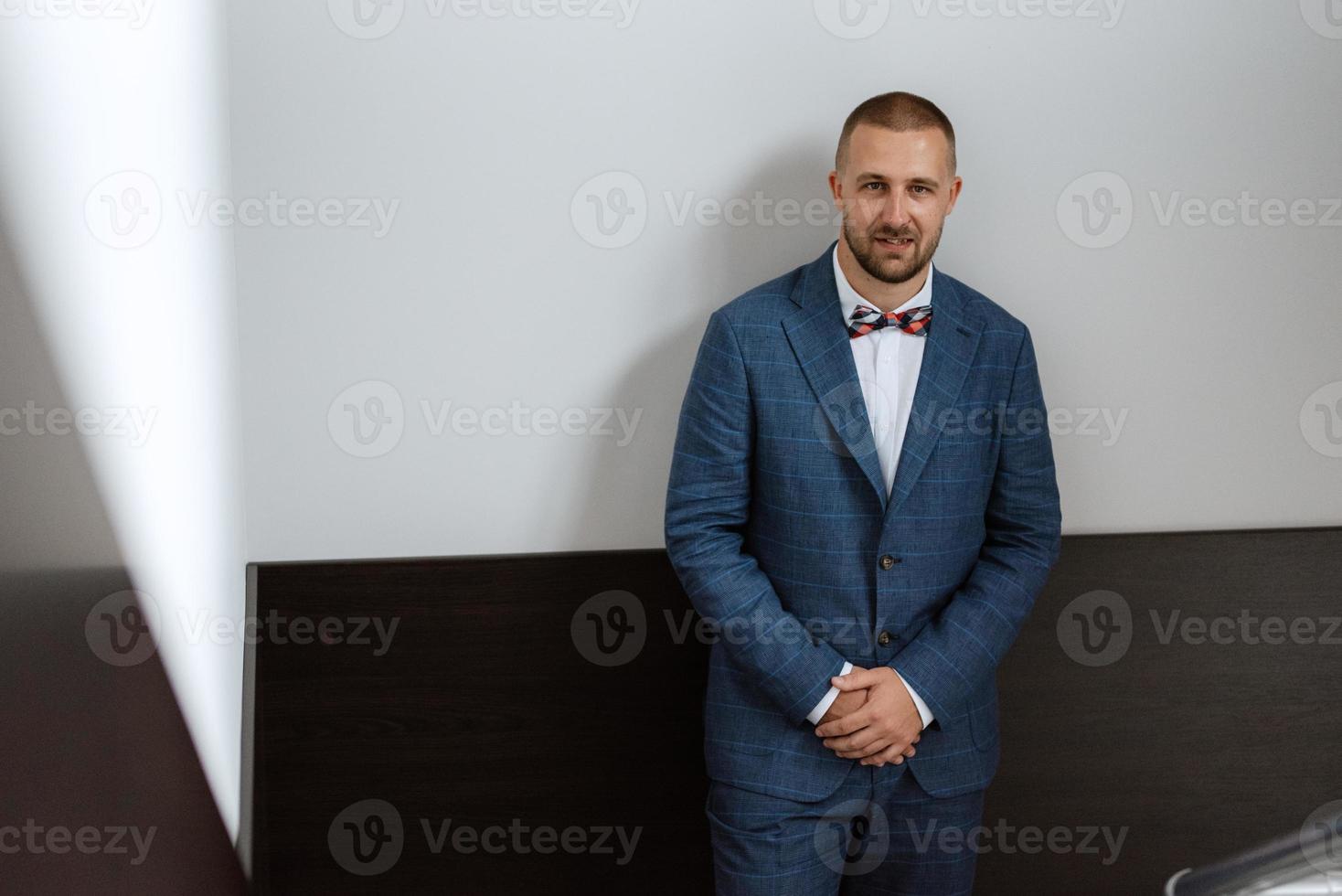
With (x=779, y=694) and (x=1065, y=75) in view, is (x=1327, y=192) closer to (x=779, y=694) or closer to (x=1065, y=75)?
Result: (x=1065, y=75)

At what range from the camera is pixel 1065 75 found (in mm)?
2260

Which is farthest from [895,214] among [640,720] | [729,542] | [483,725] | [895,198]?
[483,725]

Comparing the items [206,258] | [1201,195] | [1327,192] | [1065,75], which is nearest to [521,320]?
[206,258]

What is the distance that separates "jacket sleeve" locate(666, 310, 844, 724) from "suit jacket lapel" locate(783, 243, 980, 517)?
119 mm

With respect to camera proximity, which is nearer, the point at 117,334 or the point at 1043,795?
the point at 117,334

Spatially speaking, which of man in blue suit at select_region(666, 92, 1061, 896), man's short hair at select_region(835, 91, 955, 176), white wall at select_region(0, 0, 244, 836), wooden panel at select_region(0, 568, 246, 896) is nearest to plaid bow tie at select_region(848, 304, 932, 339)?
man in blue suit at select_region(666, 92, 1061, 896)

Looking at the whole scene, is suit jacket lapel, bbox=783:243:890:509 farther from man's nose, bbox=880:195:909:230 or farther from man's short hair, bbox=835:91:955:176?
man's short hair, bbox=835:91:955:176

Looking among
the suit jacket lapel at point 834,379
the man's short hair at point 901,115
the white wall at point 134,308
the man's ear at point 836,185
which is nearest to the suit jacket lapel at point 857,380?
the suit jacket lapel at point 834,379

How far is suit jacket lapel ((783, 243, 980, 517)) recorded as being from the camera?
195 cm

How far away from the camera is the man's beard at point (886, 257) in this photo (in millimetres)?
1956

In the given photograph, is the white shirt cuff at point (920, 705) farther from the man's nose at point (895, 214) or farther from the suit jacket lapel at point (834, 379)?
the man's nose at point (895, 214)

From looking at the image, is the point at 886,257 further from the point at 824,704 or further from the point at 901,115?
the point at 824,704

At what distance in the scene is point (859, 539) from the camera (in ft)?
6.49

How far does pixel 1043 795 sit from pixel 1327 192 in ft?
4.42
